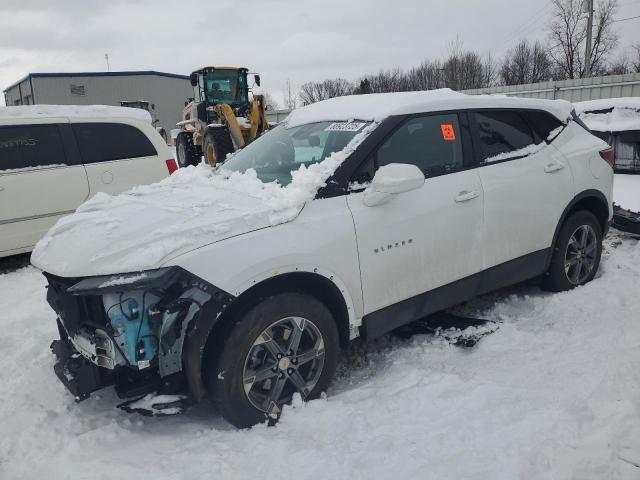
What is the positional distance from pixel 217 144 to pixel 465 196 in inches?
415

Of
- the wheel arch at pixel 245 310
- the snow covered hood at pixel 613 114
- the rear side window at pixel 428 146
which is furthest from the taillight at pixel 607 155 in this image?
the snow covered hood at pixel 613 114

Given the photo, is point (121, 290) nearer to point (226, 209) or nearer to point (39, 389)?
point (226, 209)

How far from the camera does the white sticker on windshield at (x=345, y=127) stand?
3359mm

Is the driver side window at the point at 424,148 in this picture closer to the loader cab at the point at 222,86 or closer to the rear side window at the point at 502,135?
the rear side window at the point at 502,135

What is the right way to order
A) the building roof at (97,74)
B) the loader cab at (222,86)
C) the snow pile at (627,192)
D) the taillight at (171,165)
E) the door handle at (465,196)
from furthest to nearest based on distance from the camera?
the building roof at (97,74) < the loader cab at (222,86) < the taillight at (171,165) < the snow pile at (627,192) < the door handle at (465,196)

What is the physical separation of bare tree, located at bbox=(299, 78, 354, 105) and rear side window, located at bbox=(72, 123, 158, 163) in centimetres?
6068

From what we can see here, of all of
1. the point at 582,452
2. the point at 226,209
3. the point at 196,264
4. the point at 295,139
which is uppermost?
the point at 295,139

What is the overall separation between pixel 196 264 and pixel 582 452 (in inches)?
Result: 81.4

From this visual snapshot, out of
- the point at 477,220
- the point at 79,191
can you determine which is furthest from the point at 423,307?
the point at 79,191

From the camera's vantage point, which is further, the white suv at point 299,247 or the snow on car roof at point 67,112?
the snow on car roof at point 67,112

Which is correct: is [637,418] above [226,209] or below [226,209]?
below

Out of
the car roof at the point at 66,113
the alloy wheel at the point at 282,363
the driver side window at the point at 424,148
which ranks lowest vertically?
the alloy wheel at the point at 282,363

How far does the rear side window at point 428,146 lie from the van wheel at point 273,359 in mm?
1128

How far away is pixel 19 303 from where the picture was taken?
4848mm
